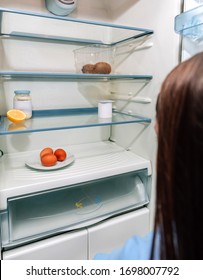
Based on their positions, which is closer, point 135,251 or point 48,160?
point 135,251

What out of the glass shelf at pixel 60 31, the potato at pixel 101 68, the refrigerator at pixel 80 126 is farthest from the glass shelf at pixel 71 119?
the glass shelf at pixel 60 31

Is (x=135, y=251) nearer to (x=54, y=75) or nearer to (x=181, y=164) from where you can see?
(x=181, y=164)

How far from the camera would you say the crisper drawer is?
1.02 m

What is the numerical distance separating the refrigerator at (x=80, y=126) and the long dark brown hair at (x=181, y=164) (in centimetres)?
68

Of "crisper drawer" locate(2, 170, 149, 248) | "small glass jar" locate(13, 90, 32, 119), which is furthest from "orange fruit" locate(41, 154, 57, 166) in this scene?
"small glass jar" locate(13, 90, 32, 119)

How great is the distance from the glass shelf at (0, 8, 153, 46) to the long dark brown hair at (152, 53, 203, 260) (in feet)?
2.81

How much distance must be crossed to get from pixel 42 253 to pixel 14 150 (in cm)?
64

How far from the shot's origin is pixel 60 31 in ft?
4.56

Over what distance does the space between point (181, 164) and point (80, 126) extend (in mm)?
739

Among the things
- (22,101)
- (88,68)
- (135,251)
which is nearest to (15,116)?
(22,101)

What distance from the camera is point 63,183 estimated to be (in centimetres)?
105

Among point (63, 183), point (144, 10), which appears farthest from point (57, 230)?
point (144, 10)

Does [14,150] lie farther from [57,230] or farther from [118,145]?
[118,145]

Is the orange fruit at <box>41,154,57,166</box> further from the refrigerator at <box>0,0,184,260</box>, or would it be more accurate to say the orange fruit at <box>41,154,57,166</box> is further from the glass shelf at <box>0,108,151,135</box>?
the glass shelf at <box>0,108,151,135</box>
